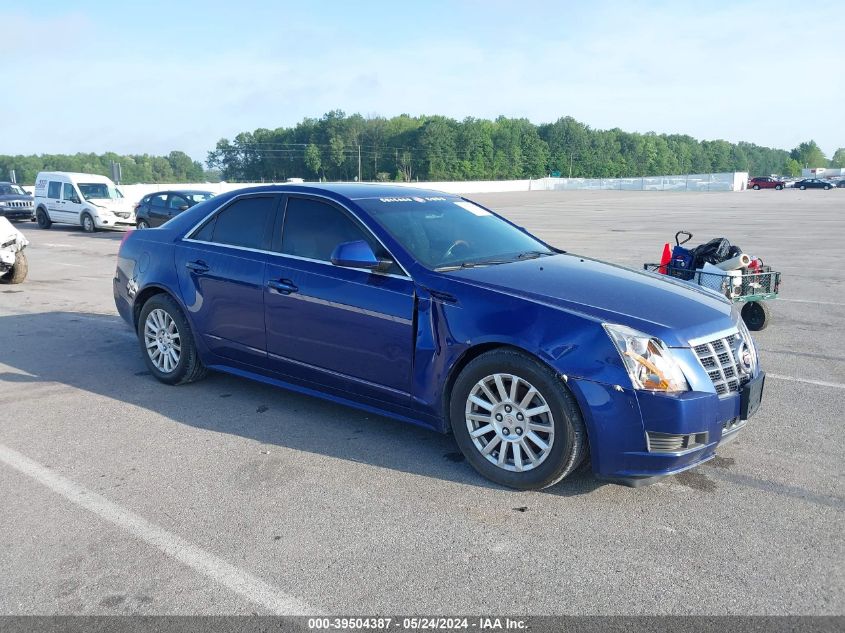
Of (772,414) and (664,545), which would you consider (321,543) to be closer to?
(664,545)

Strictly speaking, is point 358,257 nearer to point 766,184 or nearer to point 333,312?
point 333,312

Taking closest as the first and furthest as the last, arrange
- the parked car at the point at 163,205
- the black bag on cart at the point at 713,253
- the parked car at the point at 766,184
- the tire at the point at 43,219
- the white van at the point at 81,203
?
the black bag on cart at the point at 713,253 → the parked car at the point at 163,205 → the white van at the point at 81,203 → the tire at the point at 43,219 → the parked car at the point at 766,184

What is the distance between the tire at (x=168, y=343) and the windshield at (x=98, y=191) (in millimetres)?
19785

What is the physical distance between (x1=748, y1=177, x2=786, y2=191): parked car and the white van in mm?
76023

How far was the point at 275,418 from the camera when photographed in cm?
533

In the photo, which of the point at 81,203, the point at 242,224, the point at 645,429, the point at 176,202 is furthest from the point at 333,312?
the point at 81,203

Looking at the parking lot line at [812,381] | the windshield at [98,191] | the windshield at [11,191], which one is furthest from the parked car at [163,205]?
the parking lot line at [812,381]

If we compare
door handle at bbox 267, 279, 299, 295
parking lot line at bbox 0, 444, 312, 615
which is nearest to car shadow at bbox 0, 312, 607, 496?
door handle at bbox 267, 279, 299, 295

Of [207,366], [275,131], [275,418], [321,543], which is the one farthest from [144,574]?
[275,131]

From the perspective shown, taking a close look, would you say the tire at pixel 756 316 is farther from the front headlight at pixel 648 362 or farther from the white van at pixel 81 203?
the white van at pixel 81 203

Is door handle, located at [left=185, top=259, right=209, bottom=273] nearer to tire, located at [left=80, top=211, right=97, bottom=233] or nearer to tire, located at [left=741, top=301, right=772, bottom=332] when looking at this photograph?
tire, located at [left=741, top=301, right=772, bottom=332]

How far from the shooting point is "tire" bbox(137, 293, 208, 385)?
5941 millimetres

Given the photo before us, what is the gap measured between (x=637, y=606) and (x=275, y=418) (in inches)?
119

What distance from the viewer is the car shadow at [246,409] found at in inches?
180
